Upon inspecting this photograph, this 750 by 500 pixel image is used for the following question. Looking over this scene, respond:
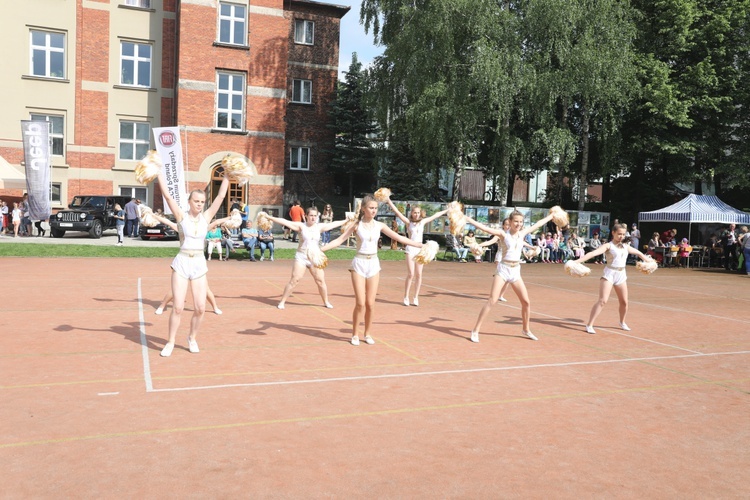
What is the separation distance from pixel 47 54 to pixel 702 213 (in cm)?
3334

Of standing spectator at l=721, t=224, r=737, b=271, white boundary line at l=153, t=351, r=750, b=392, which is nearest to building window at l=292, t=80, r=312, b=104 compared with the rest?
standing spectator at l=721, t=224, r=737, b=271

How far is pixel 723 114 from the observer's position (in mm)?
33750

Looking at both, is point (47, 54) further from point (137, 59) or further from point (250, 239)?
point (250, 239)

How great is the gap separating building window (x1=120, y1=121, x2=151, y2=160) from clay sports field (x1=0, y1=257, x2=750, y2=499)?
24.0m

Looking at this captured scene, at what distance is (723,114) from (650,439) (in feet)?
110

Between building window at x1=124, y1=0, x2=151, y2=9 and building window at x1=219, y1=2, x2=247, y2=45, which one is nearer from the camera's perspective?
building window at x1=219, y1=2, x2=247, y2=45

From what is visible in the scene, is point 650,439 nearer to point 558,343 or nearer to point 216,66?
point 558,343

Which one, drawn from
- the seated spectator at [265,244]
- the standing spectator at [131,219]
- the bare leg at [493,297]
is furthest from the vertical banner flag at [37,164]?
the bare leg at [493,297]

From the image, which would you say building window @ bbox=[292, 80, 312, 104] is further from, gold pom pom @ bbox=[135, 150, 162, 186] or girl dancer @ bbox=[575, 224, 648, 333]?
gold pom pom @ bbox=[135, 150, 162, 186]

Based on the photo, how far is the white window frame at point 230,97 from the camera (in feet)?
112

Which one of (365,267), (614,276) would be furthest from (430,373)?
(614,276)

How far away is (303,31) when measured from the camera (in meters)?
41.1

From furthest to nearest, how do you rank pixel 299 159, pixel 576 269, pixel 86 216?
pixel 299 159
pixel 86 216
pixel 576 269

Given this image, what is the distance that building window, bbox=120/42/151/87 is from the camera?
34750mm
